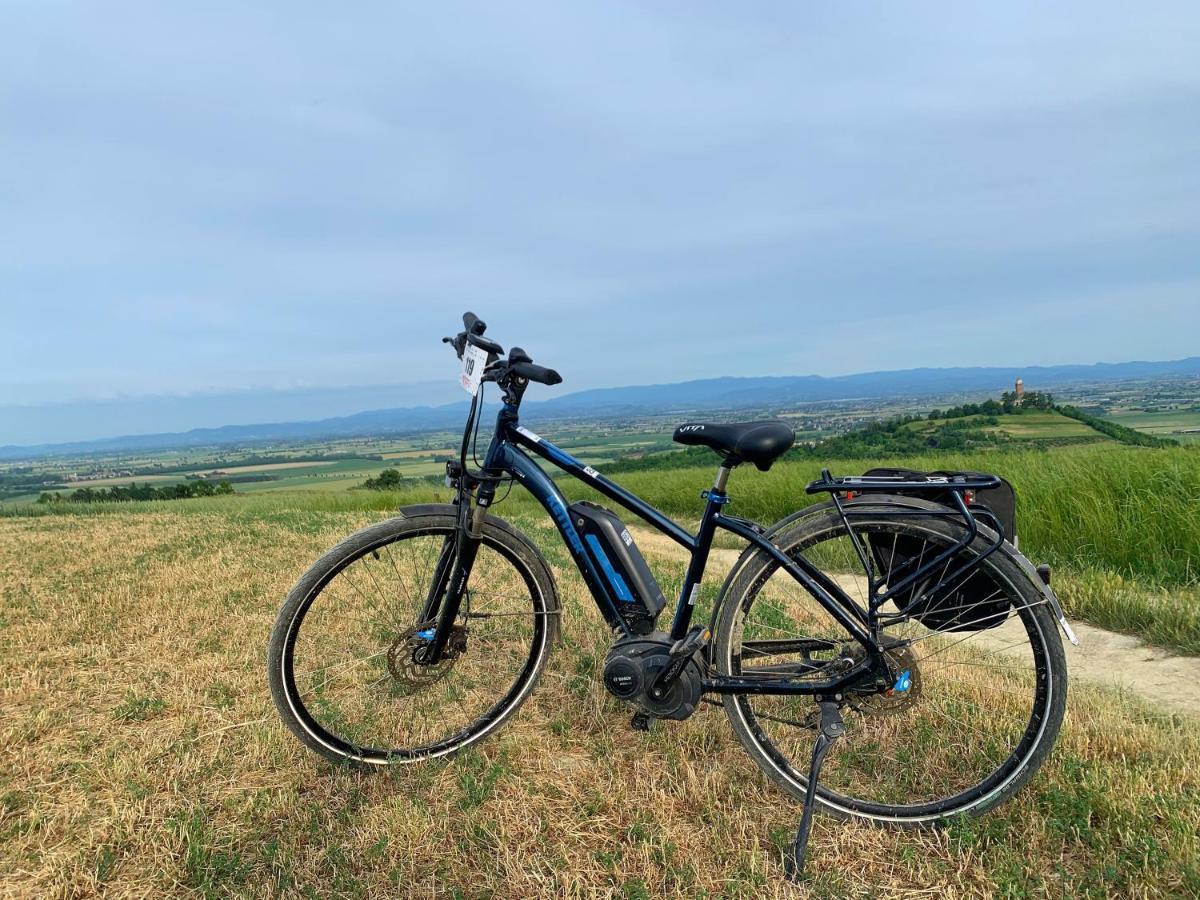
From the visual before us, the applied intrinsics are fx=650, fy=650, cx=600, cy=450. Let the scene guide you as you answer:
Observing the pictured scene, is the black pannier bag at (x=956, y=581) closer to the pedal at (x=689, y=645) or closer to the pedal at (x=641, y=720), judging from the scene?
the pedal at (x=689, y=645)

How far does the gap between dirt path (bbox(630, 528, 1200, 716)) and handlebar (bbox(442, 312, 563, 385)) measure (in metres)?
3.38

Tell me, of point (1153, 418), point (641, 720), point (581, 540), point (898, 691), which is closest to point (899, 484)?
point (898, 691)

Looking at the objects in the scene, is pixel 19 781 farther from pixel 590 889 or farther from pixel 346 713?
pixel 590 889

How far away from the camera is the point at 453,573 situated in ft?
9.41

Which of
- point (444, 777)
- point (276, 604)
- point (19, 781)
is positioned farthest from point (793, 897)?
point (276, 604)

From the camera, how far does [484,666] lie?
11.5ft

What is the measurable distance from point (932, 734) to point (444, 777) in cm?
206

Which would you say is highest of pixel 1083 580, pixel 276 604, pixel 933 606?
pixel 933 606

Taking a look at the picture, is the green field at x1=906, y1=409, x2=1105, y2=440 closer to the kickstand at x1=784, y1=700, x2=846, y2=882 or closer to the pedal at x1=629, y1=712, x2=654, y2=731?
the kickstand at x1=784, y1=700, x2=846, y2=882

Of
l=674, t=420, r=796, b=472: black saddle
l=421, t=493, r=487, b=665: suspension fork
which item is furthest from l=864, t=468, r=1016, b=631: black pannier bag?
l=421, t=493, r=487, b=665: suspension fork

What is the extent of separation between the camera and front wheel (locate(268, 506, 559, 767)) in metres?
2.71

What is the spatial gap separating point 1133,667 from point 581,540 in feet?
12.0

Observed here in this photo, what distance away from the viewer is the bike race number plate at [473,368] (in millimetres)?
2816

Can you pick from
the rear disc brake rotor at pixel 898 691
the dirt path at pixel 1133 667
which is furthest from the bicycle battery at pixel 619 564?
the dirt path at pixel 1133 667
